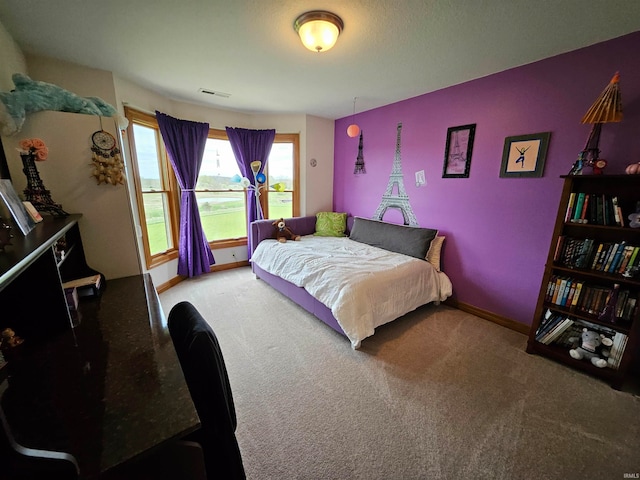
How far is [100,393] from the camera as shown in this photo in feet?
2.66

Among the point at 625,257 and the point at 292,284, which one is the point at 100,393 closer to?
the point at 292,284

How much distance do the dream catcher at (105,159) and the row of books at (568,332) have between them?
3.43 metres

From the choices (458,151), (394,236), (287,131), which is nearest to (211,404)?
(394,236)

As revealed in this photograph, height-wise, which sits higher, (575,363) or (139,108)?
(139,108)

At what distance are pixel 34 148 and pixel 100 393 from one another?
143cm

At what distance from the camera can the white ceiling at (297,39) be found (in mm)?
1502

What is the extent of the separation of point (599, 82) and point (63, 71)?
445 cm

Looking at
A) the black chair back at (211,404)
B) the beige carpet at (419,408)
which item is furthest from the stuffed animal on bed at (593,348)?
the black chair back at (211,404)

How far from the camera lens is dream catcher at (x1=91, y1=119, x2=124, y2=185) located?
1541mm

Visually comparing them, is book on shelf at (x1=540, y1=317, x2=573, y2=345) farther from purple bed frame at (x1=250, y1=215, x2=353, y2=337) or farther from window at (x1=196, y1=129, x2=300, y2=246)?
window at (x1=196, y1=129, x2=300, y2=246)

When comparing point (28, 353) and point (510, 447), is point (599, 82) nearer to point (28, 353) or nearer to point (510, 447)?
point (510, 447)

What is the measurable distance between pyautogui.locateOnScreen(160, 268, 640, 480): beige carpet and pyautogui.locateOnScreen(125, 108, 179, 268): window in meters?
1.68

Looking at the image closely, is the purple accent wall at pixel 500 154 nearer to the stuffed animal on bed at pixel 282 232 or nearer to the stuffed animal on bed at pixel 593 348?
the stuffed animal on bed at pixel 593 348

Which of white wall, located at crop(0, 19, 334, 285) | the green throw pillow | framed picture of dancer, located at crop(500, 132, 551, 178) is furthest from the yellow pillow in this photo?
white wall, located at crop(0, 19, 334, 285)
